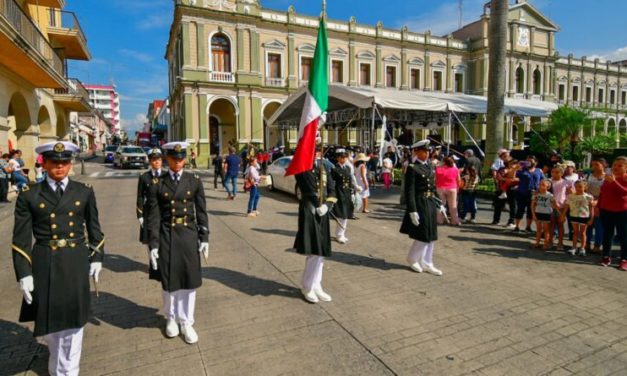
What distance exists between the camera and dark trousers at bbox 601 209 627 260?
19.5ft

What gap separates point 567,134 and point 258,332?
20323 mm

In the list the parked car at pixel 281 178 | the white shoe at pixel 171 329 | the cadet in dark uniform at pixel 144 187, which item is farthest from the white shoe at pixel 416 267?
the parked car at pixel 281 178

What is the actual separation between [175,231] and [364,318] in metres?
2.19

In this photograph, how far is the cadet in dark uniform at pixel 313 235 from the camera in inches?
181

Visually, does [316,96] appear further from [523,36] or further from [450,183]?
[523,36]

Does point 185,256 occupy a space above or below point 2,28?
below

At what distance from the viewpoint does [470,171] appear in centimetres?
943

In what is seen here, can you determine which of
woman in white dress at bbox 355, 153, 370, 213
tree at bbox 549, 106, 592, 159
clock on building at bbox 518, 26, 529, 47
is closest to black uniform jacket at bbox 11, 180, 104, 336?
woman in white dress at bbox 355, 153, 370, 213

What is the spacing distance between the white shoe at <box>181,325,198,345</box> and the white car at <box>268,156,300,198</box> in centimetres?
971

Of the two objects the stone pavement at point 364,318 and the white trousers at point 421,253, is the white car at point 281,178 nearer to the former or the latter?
the stone pavement at point 364,318

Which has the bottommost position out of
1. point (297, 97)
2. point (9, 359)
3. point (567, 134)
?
point (9, 359)

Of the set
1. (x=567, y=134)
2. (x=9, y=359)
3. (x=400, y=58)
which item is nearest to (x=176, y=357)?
(x=9, y=359)

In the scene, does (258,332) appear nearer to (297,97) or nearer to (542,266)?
(542,266)

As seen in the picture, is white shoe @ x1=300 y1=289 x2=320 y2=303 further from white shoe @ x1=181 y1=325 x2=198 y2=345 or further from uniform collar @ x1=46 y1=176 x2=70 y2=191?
uniform collar @ x1=46 y1=176 x2=70 y2=191
